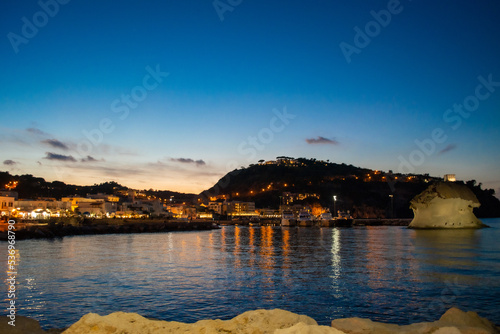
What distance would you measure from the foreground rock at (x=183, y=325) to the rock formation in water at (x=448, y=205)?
70.5 meters

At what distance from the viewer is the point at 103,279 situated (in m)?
18.2

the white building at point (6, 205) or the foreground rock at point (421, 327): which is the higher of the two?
the white building at point (6, 205)

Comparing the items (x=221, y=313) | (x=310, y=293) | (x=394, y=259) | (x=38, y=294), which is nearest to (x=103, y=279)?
(x=38, y=294)

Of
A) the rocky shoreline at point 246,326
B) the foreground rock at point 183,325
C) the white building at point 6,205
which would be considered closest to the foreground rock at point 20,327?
the rocky shoreline at point 246,326

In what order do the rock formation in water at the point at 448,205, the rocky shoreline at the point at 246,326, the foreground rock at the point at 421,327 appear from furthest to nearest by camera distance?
the rock formation in water at the point at 448,205 < the foreground rock at the point at 421,327 < the rocky shoreline at the point at 246,326

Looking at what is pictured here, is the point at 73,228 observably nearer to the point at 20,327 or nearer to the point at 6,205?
Answer: the point at 6,205

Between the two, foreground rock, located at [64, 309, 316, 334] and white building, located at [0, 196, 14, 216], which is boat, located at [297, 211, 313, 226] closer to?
white building, located at [0, 196, 14, 216]

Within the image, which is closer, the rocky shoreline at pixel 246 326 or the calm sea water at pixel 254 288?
the rocky shoreline at pixel 246 326

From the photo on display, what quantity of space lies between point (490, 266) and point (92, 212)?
3640 inches

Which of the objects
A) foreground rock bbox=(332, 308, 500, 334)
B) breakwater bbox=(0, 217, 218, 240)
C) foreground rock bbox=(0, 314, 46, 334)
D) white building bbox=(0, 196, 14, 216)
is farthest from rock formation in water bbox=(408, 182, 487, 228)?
white building bbox=(0, 196, 14, 216)

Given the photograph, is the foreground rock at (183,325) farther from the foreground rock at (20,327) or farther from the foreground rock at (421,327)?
the foreground rock at (20,327)

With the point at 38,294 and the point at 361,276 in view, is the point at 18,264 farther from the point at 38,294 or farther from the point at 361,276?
the point at 361,276

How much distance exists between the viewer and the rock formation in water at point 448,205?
68688 mm

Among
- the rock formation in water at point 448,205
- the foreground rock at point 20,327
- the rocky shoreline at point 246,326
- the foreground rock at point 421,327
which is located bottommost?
the foreground rock at point 20,327
